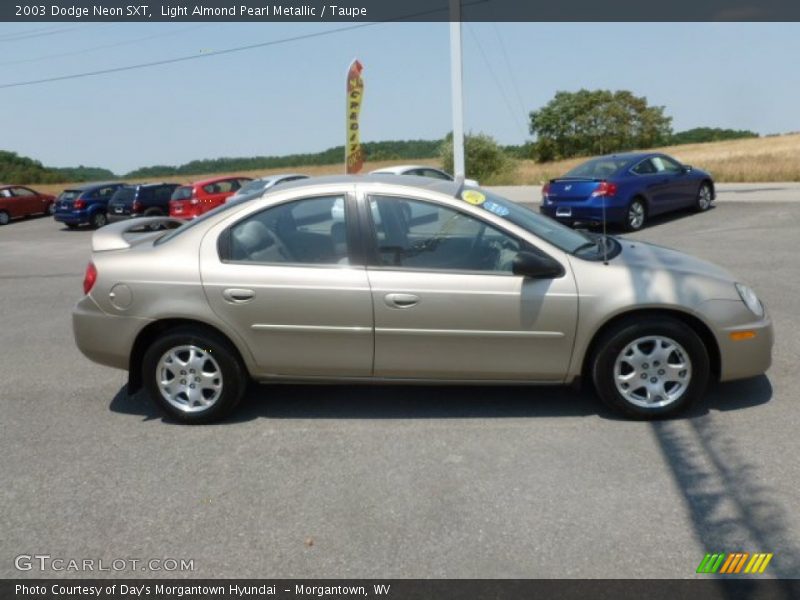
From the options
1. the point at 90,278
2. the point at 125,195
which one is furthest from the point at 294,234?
the point at 125,195

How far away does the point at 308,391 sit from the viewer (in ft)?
18.5

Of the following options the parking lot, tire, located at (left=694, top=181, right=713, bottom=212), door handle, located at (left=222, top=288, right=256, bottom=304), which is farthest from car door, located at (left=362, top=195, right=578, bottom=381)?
tire, located at (left=694, top=181, right=713, bottom=212)

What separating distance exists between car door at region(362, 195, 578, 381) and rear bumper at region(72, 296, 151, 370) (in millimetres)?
1588

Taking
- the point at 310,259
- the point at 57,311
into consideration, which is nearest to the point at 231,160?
the point at 57,311

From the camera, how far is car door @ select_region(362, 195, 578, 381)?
4680mm

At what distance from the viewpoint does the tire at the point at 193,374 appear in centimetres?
492

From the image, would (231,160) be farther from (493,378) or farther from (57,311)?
(493,378)

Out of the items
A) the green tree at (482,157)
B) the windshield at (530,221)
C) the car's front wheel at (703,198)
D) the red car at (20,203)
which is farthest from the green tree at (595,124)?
the windshield at (530,221)

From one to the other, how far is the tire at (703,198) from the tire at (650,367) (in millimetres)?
12798

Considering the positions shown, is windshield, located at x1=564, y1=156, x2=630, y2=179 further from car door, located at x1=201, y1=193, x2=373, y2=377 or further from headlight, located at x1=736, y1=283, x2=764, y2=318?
car door, located at x1=201, y1=193, x2=373, y2=377

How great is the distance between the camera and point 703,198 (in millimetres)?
16641
